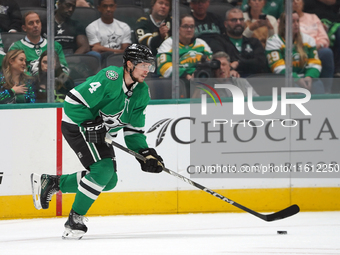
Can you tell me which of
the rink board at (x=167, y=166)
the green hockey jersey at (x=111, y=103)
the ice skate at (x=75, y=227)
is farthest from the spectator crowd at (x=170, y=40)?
the ice skate at (x=75, y=227)

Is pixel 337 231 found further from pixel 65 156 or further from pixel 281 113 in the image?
pixel 65 156

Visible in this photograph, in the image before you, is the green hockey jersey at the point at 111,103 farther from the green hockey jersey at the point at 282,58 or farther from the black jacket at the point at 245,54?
the green hockey jersey at the point at 282,58

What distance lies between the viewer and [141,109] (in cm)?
330

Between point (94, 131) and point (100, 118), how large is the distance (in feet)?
0.49

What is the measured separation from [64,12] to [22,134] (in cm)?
104

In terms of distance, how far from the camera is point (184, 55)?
4.51 metres

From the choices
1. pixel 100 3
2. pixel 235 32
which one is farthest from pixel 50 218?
pixel 235 32

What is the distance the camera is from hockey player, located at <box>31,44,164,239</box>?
3062 millimetres

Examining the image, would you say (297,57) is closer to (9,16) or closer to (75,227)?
(9,16)

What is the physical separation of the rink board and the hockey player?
105 cm

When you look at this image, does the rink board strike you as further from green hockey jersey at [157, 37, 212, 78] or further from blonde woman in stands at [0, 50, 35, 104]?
green hockey jersey at [157, 37, 212, 78]

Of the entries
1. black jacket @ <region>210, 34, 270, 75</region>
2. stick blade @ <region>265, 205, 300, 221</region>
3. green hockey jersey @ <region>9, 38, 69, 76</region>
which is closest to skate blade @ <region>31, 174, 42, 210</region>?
green hockey jersey @ <region>9, 38, 69, 76</region>

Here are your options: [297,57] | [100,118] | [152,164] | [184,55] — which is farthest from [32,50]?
[297,57]

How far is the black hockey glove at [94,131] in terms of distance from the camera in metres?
3.03
